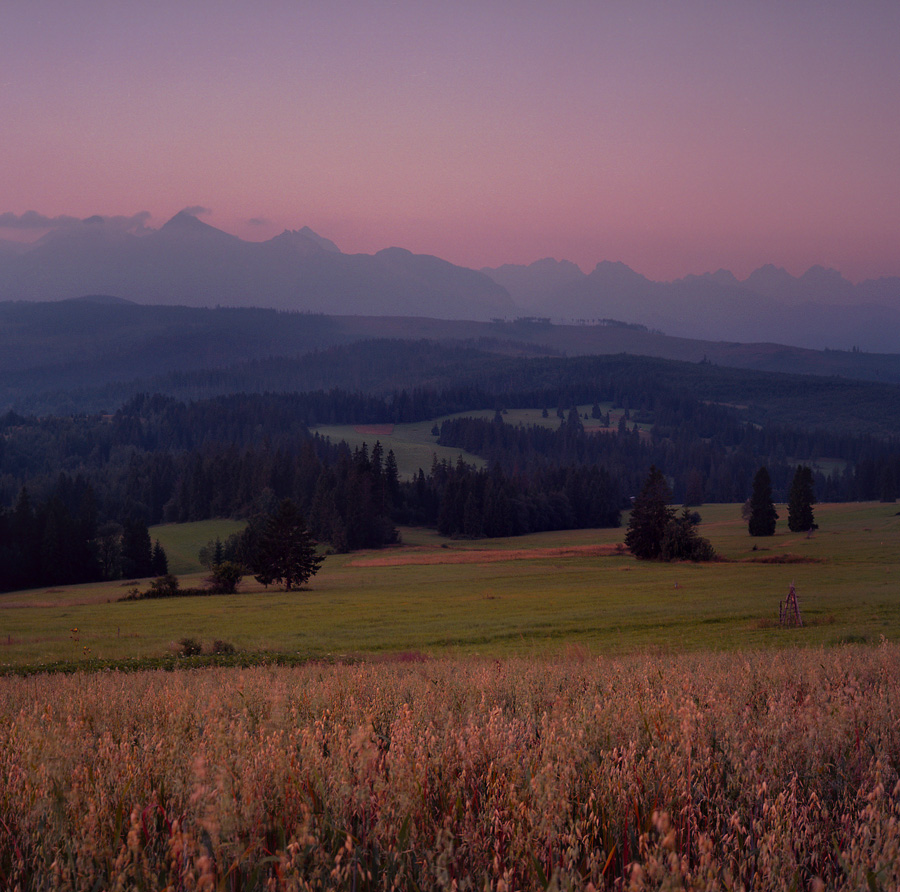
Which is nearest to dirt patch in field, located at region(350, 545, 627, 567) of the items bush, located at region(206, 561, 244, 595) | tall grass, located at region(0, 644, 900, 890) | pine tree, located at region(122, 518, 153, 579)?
bush, located at region(206, 561, 244, 595)

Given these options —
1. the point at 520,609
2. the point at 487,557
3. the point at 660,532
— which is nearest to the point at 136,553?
the point at 487,557

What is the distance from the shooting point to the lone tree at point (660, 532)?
73438 mm

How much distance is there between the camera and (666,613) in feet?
112

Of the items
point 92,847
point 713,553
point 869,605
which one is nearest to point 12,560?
point 713,553

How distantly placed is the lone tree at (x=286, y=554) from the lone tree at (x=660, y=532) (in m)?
35.5

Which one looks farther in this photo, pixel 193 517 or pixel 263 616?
pixel 193 517

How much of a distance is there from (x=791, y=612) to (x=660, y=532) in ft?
161

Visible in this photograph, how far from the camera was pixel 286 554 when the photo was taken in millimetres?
63906

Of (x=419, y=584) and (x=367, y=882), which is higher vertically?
(x=367, y=882)

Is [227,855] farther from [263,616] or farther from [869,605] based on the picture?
[263,616]

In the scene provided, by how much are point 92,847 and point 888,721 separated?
20.1 ft

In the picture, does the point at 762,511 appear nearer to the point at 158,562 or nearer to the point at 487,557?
the point at 487,557

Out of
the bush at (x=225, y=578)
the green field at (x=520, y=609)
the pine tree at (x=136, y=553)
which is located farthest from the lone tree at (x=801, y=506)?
the pine tree at (x=136, y=553)

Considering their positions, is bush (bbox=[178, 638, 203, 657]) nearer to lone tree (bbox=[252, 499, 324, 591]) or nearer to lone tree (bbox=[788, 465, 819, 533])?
lone tree (bbox=[252, 499, 324, 591])
